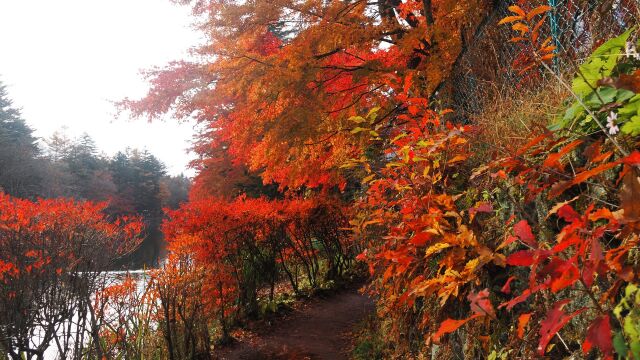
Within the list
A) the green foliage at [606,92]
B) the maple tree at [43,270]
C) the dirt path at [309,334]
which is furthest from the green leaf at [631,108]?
the maple tree at [43,270]

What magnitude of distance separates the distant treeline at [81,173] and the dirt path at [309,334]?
14748 millimetres

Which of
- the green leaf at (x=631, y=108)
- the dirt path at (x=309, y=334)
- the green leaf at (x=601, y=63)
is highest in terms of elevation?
the green leaf at (x=601, y=63)

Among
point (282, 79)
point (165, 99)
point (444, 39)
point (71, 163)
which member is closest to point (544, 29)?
point (444, 39)

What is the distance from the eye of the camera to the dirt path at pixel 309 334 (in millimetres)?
5559

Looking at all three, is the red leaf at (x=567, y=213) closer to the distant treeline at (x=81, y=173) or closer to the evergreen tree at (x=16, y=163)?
the distant treeline at (x=81, y=173)

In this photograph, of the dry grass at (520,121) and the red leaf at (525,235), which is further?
the dry grass at (520,121)

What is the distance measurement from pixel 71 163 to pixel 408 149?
45583 millimetres

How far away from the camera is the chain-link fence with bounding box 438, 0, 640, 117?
245cm

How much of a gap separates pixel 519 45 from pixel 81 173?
42724 mm

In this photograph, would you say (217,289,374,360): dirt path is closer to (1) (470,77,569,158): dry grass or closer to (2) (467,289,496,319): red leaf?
(1) (470,77,569,158): dry grass

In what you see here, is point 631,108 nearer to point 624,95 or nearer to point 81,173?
point 624,95

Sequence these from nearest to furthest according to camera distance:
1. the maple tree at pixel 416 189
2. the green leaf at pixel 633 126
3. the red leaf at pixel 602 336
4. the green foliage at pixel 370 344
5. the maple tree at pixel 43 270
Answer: the red leaf at pixel 602 336 → the maple tree at pixel 416 189 → the green leaf at pixel 633 126 → the maple tree at pixel 43 270 → the green foliage at pixel 370 344

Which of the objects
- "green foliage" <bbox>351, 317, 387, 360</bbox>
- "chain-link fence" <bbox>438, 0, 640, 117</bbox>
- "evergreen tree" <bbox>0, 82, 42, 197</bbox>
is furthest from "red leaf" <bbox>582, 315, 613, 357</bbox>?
"evergreen tree" <bbox>0, 82, 42, 197</bbox>

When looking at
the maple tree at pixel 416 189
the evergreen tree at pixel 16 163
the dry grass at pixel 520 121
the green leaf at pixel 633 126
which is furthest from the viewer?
the evergreen tree at pixel 16 163
